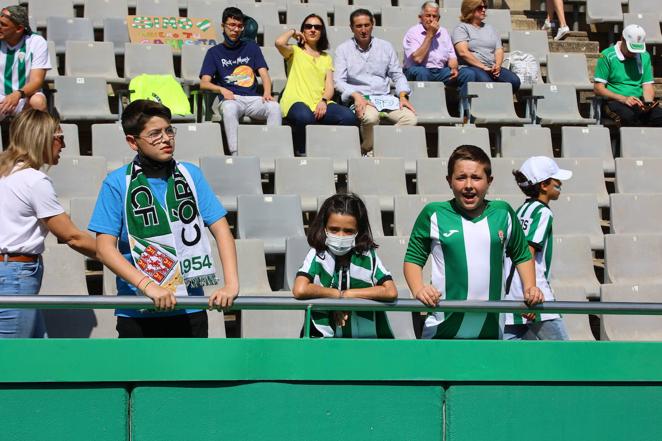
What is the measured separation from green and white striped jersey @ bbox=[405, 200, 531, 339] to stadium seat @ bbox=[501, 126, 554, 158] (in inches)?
160

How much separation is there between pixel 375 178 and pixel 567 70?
322 cm

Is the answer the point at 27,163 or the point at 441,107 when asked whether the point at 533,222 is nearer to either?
the point at 27,163

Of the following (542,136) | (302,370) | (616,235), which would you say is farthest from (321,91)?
(302,370)

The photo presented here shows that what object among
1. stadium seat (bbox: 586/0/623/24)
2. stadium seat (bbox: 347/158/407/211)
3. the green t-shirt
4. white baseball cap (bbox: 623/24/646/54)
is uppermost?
stadium seat (bbox: 586/0/623/24)

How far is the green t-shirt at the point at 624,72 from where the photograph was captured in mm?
8688

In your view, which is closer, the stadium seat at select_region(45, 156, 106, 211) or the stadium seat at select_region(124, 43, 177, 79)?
the stadium seat at select_region(45, 156, 106, 211)

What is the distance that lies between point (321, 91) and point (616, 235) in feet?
8.60

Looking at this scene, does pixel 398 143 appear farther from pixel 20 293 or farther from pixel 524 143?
pixel 20 293

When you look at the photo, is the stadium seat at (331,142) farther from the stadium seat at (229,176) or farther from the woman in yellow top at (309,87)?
the stadium seat at (229,176)

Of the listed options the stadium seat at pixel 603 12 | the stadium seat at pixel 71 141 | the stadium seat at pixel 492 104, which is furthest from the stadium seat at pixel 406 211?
the stadium seat at pixel 603 12

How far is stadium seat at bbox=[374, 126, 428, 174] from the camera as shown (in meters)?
7.60

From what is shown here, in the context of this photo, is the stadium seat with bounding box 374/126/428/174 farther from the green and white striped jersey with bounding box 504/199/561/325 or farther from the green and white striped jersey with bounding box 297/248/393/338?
the green and white striped jersey with bounding box 297/248/393/338

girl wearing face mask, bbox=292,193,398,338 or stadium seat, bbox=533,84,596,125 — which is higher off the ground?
stadium seat, bbox=533,84,596,125

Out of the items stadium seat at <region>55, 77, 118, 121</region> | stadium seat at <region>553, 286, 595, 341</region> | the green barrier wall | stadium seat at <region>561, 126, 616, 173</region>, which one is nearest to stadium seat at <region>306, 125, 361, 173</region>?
stadium seat at <region>55, 77, 118, 121</region>
